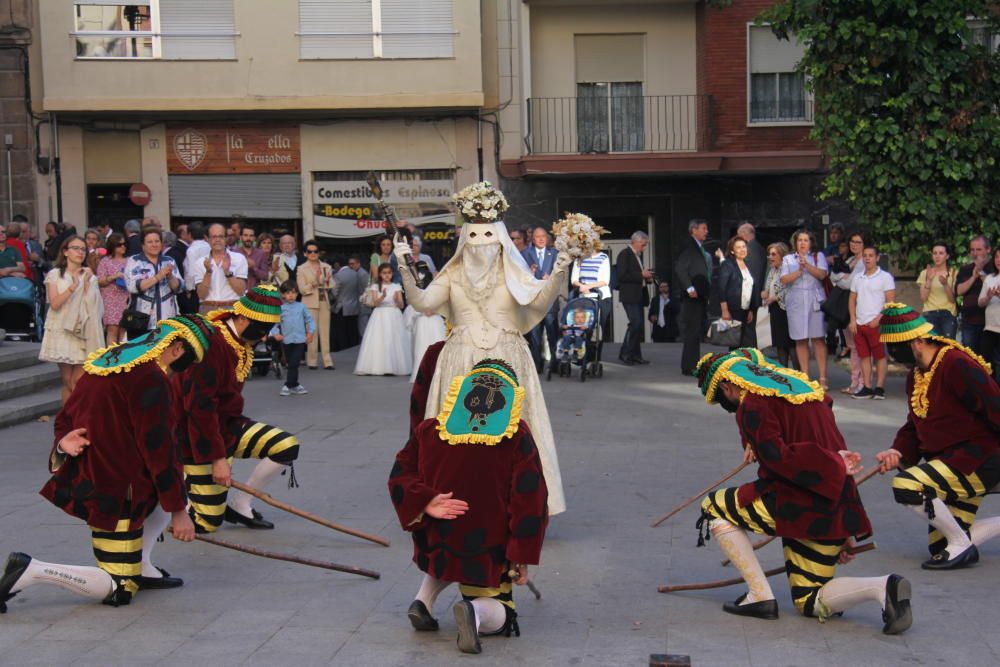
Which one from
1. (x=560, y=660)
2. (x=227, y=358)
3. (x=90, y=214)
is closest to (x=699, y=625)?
(x=560, y=660)

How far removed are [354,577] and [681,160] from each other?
17.6 metres

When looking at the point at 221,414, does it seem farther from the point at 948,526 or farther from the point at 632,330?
the point at 632,330

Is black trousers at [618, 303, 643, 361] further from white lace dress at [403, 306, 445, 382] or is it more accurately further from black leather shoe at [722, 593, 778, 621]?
black leather shoe at [722, 593, 778, 621]

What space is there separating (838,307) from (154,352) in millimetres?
9965

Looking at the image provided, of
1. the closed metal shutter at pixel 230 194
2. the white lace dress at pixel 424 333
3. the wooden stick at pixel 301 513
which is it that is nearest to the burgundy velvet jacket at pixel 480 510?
the wooden stick at pixel 301 513

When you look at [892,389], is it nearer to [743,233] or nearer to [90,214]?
[743,233]

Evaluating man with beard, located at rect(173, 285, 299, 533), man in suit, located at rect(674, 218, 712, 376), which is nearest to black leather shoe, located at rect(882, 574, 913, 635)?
man with beard, located at rect(173, 285, 299, 533)

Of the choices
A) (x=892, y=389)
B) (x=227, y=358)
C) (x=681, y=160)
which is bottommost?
(x=892, y=389)

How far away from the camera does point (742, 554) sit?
20.5 feet

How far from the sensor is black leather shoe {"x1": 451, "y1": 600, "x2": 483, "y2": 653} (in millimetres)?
5668

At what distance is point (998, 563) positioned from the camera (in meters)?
7.51

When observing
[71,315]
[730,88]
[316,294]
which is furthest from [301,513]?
[730,88]

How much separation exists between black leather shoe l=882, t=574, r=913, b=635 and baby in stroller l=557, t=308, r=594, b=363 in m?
10.3

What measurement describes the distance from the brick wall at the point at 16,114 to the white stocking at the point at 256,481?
16.9m
